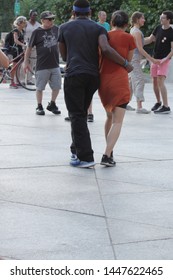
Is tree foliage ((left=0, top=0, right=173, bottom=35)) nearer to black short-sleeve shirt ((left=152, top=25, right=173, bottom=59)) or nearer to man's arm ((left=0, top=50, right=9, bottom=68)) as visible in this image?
black short-sleeve shirt ((left=152, top=25, right=173, bottom=59))

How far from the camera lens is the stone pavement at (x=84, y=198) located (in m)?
6.07

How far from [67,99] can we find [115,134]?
68 centimetres

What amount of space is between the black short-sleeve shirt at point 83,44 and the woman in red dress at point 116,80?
0.50ft

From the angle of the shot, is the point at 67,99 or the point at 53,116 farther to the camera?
the point at 53,116

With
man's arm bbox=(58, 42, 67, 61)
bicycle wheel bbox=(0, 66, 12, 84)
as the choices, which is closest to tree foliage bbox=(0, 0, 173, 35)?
bicycle wheel bbox=(0, 66, 12, 84)

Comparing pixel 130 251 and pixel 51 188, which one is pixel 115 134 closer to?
pixel 51 188

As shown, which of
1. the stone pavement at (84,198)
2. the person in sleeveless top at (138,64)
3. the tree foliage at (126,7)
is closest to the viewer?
the stone pavement at (84,198)

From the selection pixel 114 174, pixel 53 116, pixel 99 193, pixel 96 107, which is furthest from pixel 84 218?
pixel 96 107

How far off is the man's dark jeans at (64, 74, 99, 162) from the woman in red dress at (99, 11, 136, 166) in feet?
0.47

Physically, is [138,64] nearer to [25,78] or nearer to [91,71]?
[25,78]

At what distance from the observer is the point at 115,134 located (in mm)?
9188

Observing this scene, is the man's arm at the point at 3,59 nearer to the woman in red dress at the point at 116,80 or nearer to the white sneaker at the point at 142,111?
the woman in red dress at the point at 116,80

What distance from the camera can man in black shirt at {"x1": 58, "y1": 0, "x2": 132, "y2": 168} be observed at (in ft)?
29.4

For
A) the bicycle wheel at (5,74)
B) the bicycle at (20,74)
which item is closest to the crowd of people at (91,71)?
the bicycle at (20,74)
